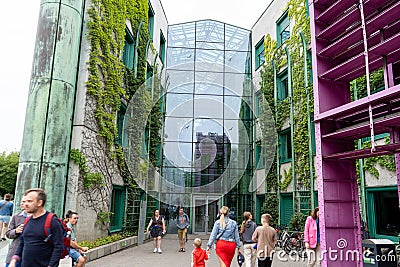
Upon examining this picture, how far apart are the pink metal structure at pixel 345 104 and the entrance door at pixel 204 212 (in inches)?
591

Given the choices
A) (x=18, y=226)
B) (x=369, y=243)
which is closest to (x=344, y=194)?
(x=369, y=243)

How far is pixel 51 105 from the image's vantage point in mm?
9266

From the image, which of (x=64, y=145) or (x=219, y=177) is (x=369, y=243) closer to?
(x=64, y=145)

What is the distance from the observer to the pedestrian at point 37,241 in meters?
3.64

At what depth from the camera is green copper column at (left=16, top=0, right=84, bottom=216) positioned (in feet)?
29.6

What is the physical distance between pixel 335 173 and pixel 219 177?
1492 centimetres

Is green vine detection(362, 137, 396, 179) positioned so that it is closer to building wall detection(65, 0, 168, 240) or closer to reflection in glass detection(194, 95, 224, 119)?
building wall detection(65, 0, 168, 240)

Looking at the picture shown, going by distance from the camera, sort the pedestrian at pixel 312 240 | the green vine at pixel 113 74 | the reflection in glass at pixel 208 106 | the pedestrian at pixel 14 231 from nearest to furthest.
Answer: the pedestrian at pixel 14 231, the pedestrian at pixel 312 240, the green vine at pixel 113 74, the reflection in glass at pixel 208 106

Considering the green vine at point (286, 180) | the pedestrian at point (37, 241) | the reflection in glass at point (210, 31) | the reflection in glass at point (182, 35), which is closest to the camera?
the pedestrian at point (37, 241)

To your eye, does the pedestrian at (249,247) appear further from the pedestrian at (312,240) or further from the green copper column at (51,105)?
the green copper column at (51,105)

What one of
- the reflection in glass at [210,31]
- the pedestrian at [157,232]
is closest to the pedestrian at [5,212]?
the pedestrian at [157,232]

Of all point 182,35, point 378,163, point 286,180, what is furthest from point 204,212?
point 182,35

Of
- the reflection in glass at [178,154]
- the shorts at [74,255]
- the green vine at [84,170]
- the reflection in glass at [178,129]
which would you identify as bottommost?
the shorts at [74,255]

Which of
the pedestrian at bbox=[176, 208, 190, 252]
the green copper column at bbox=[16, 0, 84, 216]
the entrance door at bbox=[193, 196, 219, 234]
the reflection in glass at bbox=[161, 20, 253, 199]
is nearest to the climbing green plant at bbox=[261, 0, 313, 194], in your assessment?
the reflection in glass at bbox=[161, 20, 253, 199]
